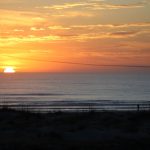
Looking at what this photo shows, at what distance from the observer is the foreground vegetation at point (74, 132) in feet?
51.4

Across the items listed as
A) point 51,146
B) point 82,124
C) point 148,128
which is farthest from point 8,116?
point 51,146

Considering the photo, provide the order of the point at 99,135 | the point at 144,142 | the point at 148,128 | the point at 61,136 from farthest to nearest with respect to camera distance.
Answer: the point at 148,128 → the point at 99,135 → the point at 61,136 → the point at 144,142

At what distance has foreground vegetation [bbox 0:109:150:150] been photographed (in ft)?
51.4

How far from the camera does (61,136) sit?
19.1m

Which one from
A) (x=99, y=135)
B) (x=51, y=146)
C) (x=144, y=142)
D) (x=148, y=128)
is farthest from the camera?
(x=148, y=128)

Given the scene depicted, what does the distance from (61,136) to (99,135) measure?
2277mm

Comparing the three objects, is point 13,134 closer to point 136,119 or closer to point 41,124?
point 41,124

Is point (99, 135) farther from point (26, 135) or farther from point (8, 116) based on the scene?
point (8, 116)

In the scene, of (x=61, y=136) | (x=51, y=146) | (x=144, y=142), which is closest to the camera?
(x=51, y=146)

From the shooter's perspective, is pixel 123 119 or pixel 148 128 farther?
pixel 123 119

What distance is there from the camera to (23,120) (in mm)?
25438

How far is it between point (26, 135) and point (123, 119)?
26.1 ft

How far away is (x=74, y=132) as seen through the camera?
21.0m

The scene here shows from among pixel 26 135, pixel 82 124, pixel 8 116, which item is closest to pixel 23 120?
pixel 8 116
